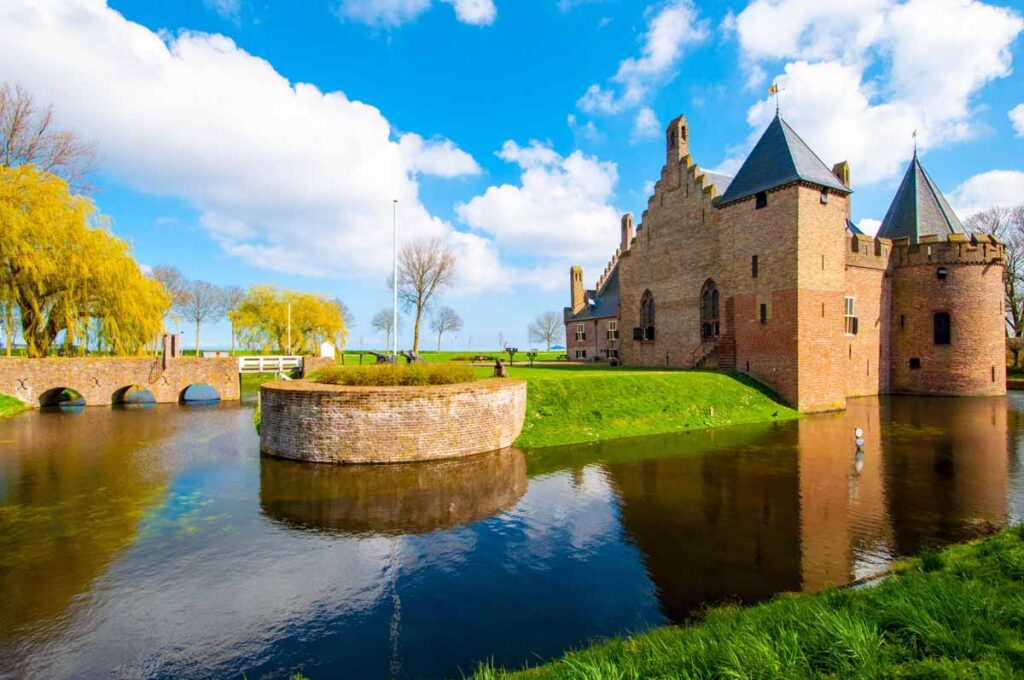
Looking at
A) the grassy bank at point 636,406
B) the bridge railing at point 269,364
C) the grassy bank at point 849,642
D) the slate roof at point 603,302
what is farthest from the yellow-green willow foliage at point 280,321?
the grassy bank at point 849,642

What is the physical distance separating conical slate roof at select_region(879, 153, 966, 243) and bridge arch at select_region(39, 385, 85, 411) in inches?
1936

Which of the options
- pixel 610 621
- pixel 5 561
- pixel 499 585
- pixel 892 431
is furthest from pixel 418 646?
pixel 892 431

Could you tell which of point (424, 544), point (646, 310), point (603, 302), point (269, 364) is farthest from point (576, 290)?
point (424, 544)

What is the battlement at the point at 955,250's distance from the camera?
27.3 metres

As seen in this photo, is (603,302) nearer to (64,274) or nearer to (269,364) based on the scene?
(269,364)

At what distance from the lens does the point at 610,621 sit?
5844 millimetres

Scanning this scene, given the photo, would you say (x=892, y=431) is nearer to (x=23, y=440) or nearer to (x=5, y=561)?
(x=5, y=561)

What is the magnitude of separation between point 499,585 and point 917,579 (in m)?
4.98

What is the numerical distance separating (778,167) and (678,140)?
25.1ft

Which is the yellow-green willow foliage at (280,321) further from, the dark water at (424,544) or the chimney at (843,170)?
the chimney at (843,170)

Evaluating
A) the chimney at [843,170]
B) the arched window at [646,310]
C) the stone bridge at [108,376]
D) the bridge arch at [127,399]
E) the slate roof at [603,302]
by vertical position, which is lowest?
the bridge arch at [127,399]

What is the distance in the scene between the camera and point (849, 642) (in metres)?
3.82

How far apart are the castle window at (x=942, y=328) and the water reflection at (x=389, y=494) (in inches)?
1130

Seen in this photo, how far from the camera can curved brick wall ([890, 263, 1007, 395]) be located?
27406 millimetres
